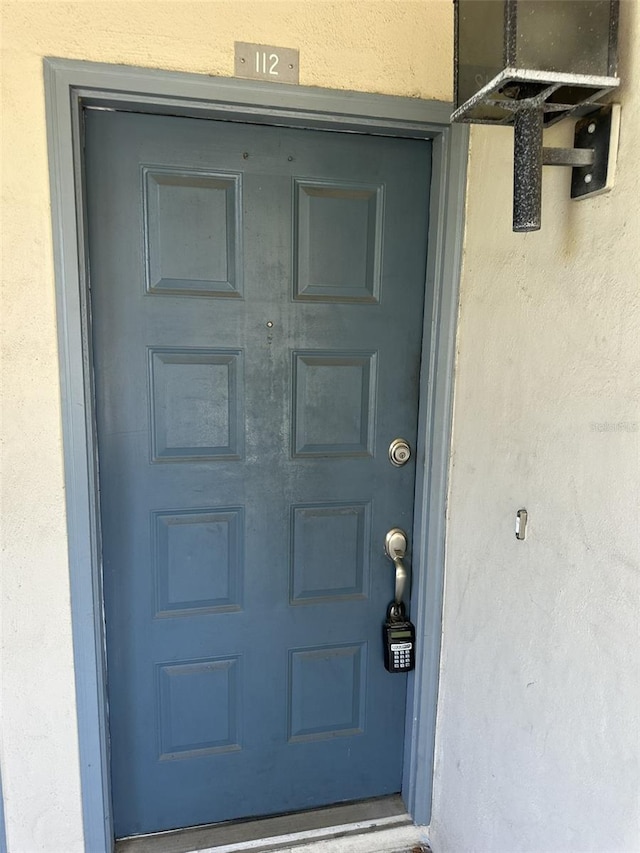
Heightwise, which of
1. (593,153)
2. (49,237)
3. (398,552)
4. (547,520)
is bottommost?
(398,552)

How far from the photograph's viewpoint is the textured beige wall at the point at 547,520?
95cm

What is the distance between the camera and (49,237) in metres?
1.31

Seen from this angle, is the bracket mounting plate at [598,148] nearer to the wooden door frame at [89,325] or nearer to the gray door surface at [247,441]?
the wooden door frame at [89,325]

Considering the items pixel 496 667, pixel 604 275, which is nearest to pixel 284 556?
pixel 496 667

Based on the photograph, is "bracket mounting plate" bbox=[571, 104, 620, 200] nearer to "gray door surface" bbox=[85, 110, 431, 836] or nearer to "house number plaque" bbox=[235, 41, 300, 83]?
"gray door surface" bbox=[85, 110, 431, 836]

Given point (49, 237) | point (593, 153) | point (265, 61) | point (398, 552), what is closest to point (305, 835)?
point (398, 552)

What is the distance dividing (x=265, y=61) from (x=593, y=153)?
0.81 metres

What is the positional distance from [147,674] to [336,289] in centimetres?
121

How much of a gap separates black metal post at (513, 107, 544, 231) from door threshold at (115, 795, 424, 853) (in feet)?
5.79

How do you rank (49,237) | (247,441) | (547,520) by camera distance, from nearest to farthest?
(547,520) < (49,237) < (247,441)

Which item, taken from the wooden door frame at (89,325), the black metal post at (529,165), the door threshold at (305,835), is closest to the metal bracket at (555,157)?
the black metal post at (529,165)

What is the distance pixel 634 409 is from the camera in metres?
0.93

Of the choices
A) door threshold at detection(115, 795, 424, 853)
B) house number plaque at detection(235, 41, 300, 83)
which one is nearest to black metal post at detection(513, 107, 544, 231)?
house number plaque at detection(235, 41, 300, 83)

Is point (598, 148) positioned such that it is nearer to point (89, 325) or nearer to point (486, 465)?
point (486, 465)
